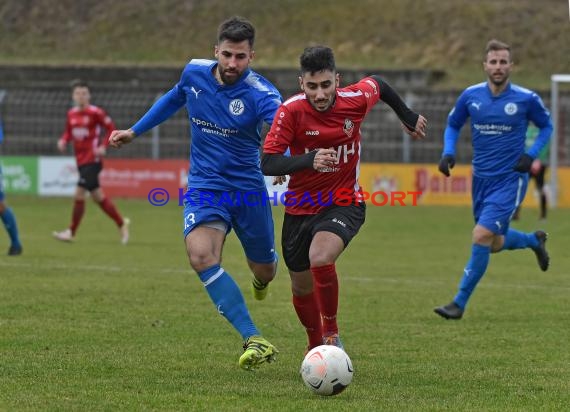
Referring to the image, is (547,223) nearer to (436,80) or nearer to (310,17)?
(436,80)

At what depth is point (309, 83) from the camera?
746 centimetres

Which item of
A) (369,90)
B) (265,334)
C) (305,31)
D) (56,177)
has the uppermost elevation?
(305,31)

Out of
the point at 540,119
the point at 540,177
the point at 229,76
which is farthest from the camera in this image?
the point at 540,177

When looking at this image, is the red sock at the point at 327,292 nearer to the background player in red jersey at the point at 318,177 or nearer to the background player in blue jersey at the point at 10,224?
the background player in red jersey at the point at 318,177

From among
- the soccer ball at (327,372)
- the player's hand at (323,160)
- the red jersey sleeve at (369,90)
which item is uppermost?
the red jersey sleeve at (369,90)

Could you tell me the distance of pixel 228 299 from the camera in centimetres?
766

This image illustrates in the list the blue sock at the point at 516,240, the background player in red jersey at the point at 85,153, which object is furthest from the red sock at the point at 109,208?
the blue sock at the point at 516,240

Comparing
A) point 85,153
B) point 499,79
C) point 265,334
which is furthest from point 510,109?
point 85,153

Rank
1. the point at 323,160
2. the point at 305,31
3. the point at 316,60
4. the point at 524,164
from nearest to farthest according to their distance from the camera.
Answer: the point at 323,160 → the point at 316,60 → the point at 524,164 → the point at 305,31

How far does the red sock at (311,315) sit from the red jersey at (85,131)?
34.9ft

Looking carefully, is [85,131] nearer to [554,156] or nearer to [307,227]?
[307,227]

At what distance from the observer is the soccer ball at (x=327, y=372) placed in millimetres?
6625

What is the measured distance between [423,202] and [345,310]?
17.2 meters

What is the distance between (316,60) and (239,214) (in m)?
1.35
